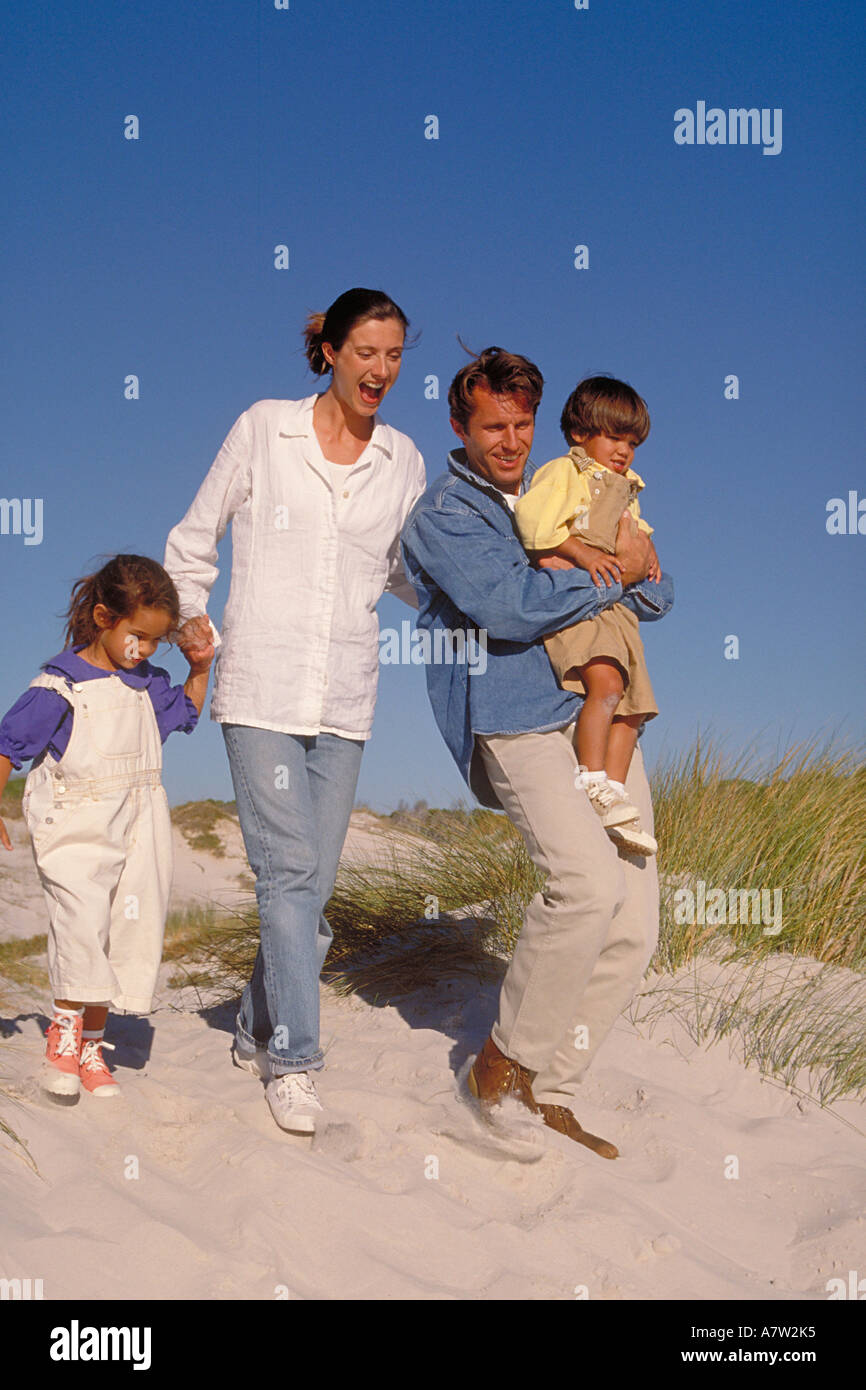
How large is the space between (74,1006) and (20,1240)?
112 centimetres

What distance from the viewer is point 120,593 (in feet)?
13.0

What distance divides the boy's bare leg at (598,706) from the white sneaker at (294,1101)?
4.49 ft

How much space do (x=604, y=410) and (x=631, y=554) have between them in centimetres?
54

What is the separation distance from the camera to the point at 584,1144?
3836 mm

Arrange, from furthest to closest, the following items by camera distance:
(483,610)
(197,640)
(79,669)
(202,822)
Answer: (202,822) < (197,640) < (79,669) < (483,610)

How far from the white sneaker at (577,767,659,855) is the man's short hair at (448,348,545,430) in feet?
3.95

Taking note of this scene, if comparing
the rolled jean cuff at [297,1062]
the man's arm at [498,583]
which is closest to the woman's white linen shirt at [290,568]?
the man's arm at [498,583]

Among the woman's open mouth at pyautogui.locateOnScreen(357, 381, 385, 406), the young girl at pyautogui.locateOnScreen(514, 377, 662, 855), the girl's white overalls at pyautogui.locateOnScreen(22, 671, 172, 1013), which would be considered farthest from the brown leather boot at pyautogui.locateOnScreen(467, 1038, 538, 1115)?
the woman's open mouth at pyautogui.locateOnScreen(357, 381, 385, 406)

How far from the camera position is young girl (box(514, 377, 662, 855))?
3.78 meters

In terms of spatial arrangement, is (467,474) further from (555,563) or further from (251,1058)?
(251,1058)

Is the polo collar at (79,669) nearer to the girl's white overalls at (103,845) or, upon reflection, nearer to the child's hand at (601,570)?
the girl's white overalls at (103,845)

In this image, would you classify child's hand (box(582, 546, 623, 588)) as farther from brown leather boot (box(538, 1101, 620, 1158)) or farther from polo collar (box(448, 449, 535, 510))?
brown leather boot (box(538, 1101, 620, 1158))

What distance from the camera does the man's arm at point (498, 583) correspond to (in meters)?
3.67

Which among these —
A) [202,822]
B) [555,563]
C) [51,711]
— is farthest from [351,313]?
[202,822]
